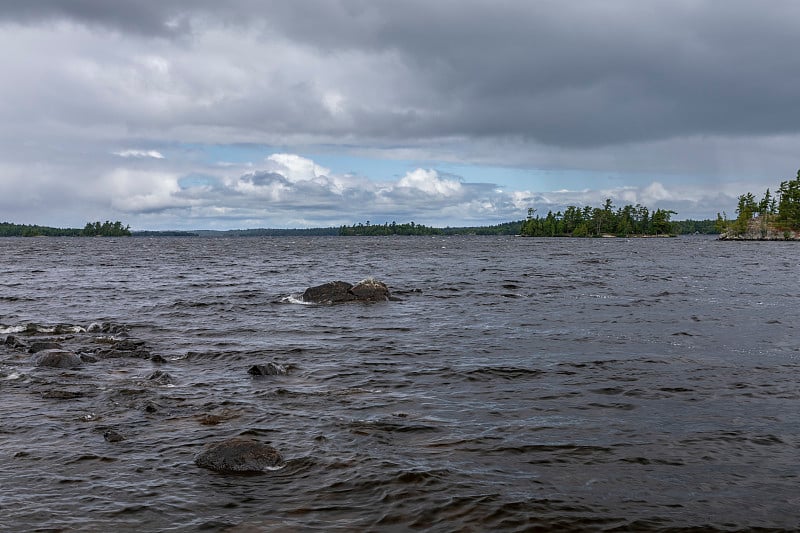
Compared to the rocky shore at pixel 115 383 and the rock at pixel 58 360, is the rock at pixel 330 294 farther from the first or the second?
the rock at pixel 58 360

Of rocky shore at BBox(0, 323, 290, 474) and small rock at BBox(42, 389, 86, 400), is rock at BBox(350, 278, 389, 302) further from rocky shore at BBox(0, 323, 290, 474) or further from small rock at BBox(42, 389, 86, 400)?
small rock at BBox(42, 389, 86, 400)

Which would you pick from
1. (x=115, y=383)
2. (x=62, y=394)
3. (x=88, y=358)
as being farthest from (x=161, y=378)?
(x=88, y=358)

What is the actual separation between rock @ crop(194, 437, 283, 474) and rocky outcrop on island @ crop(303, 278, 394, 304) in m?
23.1

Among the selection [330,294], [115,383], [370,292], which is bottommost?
[115,383]

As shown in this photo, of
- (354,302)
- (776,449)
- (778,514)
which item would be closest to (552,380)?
(776,449)

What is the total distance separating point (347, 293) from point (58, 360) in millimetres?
18027

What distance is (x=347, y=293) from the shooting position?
34.5 metres

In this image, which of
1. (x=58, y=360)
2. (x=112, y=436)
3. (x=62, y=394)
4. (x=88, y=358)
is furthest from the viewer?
(x=88, y=358)

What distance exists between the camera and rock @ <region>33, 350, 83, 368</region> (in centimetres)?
1778

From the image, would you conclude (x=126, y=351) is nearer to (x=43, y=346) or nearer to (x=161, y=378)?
(x=43, y=346)

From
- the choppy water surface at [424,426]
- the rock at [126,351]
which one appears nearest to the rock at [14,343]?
the choppy water surface at [424,426]

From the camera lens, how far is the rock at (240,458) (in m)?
10.1

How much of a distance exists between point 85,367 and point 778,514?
17.1m

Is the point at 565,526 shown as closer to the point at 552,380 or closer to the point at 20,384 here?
the point at 552,380
